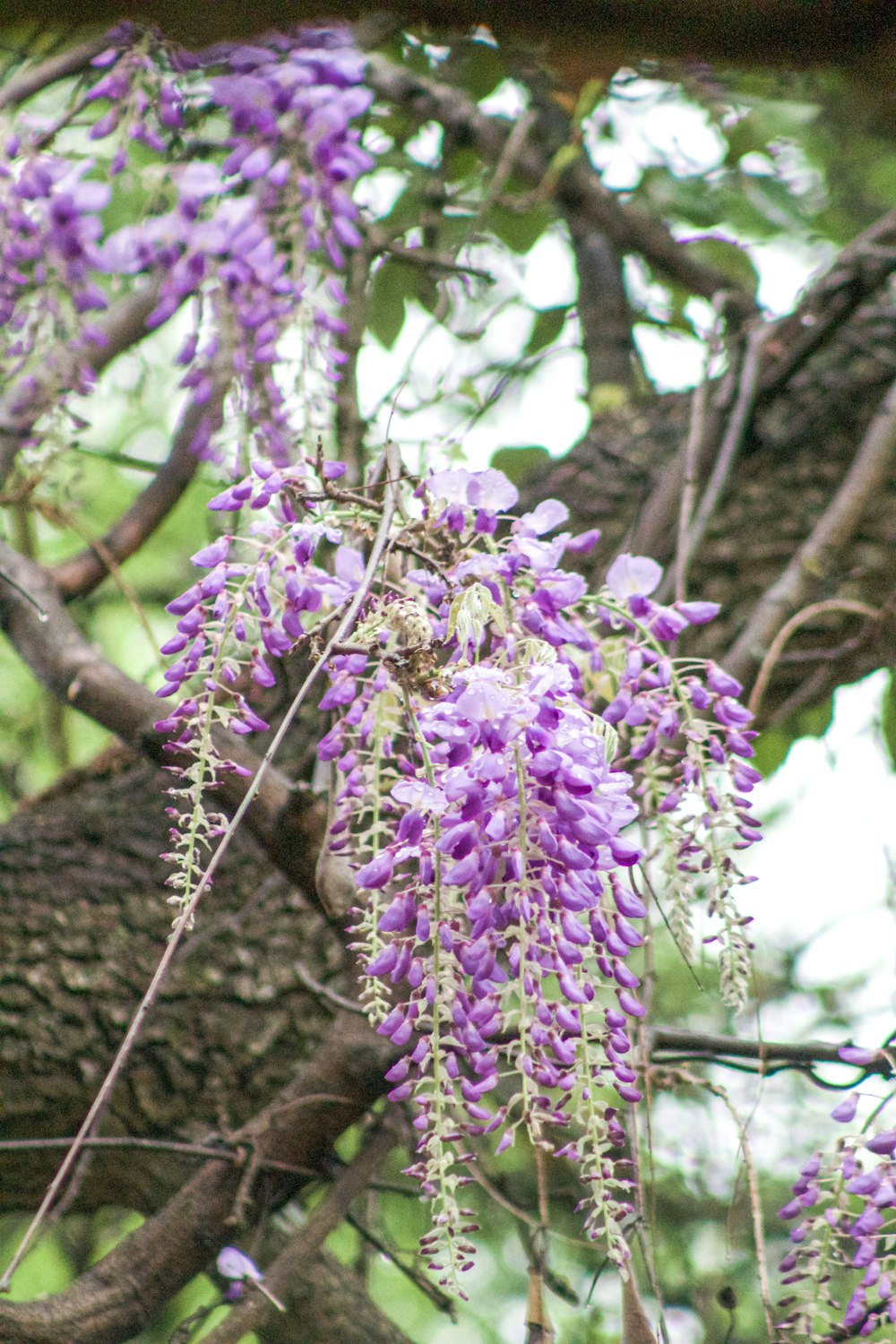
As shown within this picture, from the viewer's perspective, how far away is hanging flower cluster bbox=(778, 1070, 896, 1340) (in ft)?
2.90

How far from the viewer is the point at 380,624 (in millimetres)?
733

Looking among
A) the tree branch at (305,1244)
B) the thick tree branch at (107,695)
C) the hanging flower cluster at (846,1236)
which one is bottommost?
the tree branch at (305,1244)

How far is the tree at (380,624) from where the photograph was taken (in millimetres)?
766

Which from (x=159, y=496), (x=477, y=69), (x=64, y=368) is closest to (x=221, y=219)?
(x=64, y=368)

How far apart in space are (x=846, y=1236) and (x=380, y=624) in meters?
0.63

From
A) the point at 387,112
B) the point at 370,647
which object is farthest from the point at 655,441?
the point at 370,647

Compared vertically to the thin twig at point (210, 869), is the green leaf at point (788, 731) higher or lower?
higher

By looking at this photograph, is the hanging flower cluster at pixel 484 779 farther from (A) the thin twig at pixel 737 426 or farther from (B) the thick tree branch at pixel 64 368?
(A) the thin twig at pixel 737 426

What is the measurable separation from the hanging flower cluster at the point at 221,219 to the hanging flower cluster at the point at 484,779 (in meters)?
0.45

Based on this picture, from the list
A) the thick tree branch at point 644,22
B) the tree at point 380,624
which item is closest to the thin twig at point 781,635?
the tree at point 380,624

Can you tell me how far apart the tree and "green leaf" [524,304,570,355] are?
11 mm

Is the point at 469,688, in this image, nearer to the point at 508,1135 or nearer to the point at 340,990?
the point at 508,1135

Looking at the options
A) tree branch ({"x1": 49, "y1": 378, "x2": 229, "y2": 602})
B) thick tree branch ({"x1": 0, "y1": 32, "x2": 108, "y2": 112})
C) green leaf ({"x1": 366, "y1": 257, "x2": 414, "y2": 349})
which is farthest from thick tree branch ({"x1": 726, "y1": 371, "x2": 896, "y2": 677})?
thick tree branch ({"x1": 0, "y1": 32, "x2": 108, "y2": 112})

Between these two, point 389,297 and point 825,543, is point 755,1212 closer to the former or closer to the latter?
point 825,543
